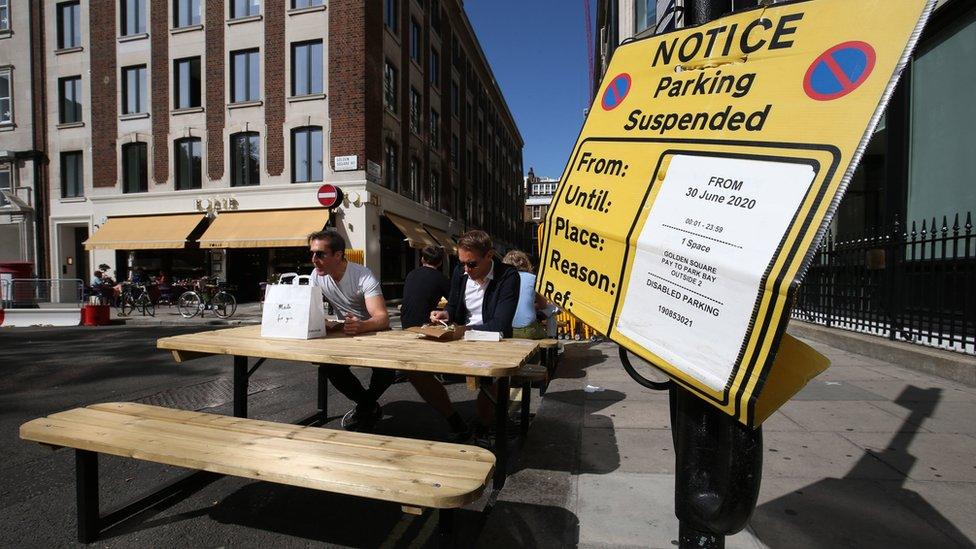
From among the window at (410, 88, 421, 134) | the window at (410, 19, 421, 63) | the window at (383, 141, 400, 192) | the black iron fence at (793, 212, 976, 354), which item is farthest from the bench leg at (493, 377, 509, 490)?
the window at (410, 19, 421, 63)

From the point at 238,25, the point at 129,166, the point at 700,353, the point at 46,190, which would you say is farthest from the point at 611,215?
the point at 46,190

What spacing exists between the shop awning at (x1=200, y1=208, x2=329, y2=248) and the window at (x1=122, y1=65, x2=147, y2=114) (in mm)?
6217

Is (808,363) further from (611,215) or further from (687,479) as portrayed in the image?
(611,215)

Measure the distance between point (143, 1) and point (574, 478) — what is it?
935 inches

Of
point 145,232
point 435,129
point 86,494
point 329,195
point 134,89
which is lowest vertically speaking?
point 86,494

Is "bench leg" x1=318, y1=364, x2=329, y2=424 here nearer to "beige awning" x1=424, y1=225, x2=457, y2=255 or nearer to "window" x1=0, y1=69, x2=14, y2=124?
"beige awning" x1=424, y1=225, x2=457, y2=255

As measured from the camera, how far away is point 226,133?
16969 mm

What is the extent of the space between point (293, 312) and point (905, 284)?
274 inches

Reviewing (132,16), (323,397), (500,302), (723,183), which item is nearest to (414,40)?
(132,16)

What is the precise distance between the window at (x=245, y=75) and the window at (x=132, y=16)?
457cm

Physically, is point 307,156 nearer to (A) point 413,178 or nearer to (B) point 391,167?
(B) point 391,167

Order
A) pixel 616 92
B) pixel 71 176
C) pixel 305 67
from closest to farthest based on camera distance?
pixel 616 92, pixel 305 67, pixel 71 176

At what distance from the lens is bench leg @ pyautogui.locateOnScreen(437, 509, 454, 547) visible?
176cm

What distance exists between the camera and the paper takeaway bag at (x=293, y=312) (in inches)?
118
